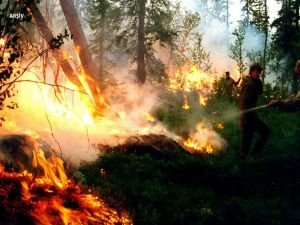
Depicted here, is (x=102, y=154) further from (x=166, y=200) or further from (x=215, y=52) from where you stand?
(x=215, y=52)

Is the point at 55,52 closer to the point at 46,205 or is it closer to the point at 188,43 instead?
the point at 46,205

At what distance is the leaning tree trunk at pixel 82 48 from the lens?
13.2 m

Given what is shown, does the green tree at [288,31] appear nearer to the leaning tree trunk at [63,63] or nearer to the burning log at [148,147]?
the leaning tree trunk at [63,63]

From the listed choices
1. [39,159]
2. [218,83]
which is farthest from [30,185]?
[218,83]

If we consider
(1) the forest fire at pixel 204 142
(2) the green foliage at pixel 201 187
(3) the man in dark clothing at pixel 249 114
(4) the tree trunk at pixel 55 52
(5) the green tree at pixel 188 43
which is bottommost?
(2) the green foliage at pixel 201 187

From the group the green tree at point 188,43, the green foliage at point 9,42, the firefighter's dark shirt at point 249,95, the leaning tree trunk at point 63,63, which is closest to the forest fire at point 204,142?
the firefighter's dark shirt at point 249,95

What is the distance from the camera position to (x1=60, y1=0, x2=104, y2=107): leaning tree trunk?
13.2 meters

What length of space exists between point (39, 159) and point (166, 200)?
2563 millimetres

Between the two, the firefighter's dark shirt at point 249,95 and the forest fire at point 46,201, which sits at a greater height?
the firefighter's dark shirt at point 249,95

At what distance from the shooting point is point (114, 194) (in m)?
7.31

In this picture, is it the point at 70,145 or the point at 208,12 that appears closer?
the point at 70,145

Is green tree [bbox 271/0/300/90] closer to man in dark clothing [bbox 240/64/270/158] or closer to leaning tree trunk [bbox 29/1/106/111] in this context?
leaning tree trunk [bbox 29/1/106/111]

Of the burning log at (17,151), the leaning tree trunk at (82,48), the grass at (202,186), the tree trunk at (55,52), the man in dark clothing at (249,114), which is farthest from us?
the leaning tree trunk at (82,48)

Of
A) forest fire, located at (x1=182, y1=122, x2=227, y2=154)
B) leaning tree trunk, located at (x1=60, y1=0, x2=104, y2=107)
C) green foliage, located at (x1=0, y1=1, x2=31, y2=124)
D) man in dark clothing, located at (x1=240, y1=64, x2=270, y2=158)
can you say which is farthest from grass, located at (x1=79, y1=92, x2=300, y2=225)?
leaning tree trunk, located at (x1=60, y1=0, x2=104, y2=107)
